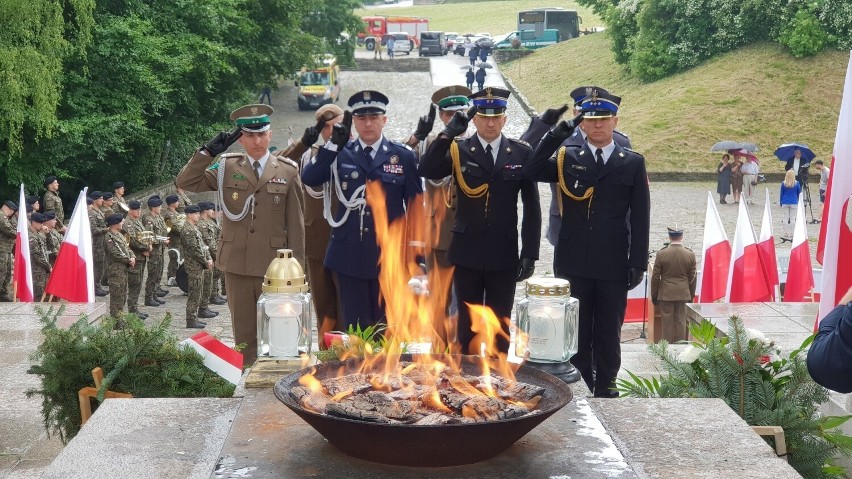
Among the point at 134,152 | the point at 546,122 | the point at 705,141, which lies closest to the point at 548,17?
the point at 705,141

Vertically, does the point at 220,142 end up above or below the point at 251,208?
above

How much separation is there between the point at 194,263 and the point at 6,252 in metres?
2.83

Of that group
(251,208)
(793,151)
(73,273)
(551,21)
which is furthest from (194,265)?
(551,21)

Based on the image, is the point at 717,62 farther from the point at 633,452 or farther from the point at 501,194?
the point at 633,452

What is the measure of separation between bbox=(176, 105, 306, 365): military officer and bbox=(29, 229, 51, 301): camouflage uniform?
8083mm

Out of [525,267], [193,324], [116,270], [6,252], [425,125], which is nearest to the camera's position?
[525,267]

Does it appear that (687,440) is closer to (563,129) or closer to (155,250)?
(563,129)

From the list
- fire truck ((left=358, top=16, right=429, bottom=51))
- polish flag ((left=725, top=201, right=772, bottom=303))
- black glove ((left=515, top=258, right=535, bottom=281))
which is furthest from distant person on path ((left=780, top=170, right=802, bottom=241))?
fire truck ((left=358, top=16, right=429, bottom=51))

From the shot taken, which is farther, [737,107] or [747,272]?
[737,107]

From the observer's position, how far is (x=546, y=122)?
23.0 ft

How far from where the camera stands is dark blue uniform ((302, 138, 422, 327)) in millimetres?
7445

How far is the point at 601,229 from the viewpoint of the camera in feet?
22.5

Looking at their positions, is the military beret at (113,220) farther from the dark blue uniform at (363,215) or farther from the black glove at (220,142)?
the dark blue uniform at (363,215)

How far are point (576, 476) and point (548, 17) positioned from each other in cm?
6031
